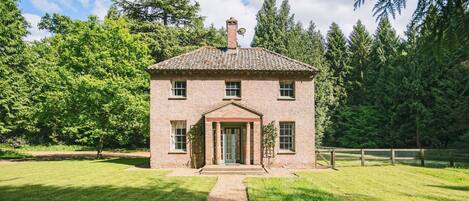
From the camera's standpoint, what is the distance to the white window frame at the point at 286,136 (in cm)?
2333

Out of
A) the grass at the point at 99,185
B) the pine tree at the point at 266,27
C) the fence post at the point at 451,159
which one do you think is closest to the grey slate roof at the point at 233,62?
the grass at the point at 99,185

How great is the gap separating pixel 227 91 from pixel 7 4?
1008 inches

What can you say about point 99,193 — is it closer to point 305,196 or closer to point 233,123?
point 305,196

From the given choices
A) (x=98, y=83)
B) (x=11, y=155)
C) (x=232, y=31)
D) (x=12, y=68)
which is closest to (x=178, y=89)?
(x=232, y=31)

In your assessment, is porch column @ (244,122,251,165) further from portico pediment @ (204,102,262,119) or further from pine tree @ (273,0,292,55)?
pine tree @ (273,0,292,55)

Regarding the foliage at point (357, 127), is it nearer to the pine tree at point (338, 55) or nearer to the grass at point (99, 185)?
the pine tree at point (338, 55)

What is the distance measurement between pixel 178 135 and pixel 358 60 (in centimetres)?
4385

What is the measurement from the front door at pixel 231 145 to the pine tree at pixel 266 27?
94.4ft

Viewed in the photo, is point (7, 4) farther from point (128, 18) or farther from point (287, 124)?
point (287, 124)

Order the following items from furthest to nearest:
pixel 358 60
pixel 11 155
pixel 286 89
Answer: pixel 358 60 < pixel 11 155 < pixel 286 89

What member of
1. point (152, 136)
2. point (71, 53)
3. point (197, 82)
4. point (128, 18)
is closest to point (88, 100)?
point (71, 53)

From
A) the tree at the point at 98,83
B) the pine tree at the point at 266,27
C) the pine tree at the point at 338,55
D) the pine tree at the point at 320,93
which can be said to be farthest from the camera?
the pine tree at the point at 338,55

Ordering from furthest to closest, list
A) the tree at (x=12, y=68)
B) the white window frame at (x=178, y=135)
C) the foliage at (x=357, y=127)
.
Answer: the foliage at (x=357, y=127), the tree at (x=12, y=68), the white window frame at (x=178, y=135)

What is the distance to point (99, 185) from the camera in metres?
15.3
